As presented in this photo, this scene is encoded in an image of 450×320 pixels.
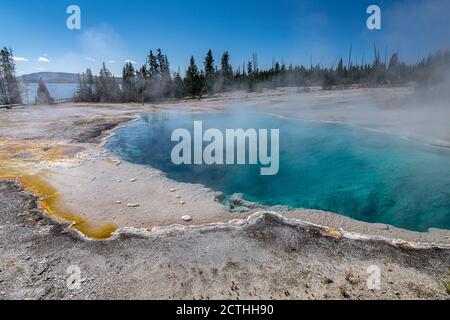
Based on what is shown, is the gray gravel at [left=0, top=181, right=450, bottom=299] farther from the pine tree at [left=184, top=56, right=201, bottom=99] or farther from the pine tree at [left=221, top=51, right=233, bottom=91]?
the pine tree at [left=221, top=51, right=233, bottom=91]

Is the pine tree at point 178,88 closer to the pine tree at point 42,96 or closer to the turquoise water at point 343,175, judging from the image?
the pine tree at point 42,96

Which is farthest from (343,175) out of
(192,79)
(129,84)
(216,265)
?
(129,84)

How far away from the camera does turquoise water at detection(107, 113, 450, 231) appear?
8906mm

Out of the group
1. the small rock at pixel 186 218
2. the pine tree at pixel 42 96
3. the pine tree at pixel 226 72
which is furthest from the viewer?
the pine tree at pixel 226 72

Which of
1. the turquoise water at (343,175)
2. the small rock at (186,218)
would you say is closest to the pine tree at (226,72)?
the turquoise water at (343,175)

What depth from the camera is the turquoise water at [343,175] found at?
8.91 meters

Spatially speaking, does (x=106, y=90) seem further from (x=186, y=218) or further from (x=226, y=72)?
(x=186, y=218)

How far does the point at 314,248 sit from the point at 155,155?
10963mm

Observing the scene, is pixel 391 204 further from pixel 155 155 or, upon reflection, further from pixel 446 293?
pixel 155 155

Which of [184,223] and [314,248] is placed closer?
[314,248]

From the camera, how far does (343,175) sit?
1227 cm

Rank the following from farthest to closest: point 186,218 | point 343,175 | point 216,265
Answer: point 343,175, point 186,218, point 216,265

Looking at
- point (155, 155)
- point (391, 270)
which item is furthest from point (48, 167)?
point (391, 270)

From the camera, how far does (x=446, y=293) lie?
14.7 feet
